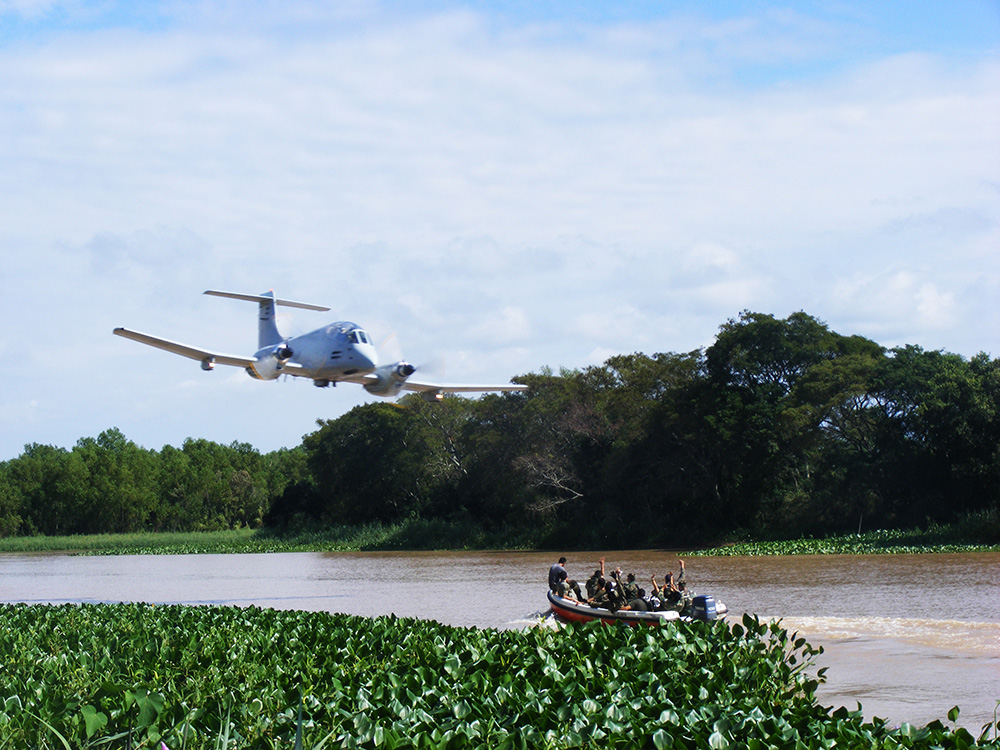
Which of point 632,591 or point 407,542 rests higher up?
point 632,591

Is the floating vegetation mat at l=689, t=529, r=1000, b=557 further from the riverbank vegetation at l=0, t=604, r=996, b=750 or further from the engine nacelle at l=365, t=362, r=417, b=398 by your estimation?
the riverbank vegetation at l=0, t=604, r=996, b=750

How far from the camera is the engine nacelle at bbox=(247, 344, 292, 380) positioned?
28.2 m

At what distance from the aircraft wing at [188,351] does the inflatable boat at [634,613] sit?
40.4 ft

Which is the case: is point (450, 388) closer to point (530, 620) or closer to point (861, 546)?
point (530, 620)

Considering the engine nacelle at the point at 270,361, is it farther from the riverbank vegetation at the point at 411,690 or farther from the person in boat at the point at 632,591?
the riverbank vegetation at the point at 411,690

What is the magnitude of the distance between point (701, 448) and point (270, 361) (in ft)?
106

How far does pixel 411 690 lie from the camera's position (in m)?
8.89

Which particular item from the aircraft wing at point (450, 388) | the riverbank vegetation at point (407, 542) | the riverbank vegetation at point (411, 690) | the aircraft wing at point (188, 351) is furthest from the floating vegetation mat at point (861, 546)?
the riverbank vegetation at point (411, 690)

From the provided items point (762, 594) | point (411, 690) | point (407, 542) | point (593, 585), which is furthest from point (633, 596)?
point (407, 542)

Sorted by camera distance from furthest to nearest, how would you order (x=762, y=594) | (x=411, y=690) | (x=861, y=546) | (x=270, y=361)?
(x=861, y=546)
(x=762, y=594)
(x=270, y=361)
(x=411, y=690)

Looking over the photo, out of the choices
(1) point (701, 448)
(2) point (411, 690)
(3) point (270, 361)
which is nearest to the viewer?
(2) point (411, 690)

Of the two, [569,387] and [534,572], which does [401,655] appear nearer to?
[534,572]

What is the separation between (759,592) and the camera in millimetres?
30047

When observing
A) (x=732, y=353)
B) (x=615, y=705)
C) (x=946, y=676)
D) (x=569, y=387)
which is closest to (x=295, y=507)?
(x=569, y=387)
